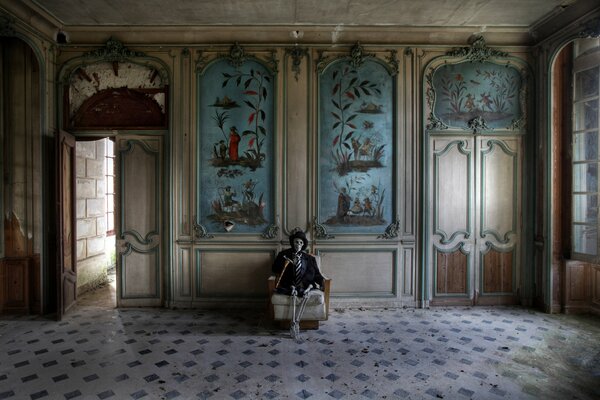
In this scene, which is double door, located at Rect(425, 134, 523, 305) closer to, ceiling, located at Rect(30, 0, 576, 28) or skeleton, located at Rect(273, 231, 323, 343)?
A: ceiling, located at Rect(30, 0, 576, 28)

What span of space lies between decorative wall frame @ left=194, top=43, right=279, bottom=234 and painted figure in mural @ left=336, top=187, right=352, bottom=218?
0.88m

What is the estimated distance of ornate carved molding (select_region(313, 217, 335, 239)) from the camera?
4.58 meters

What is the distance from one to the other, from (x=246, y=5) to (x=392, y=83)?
6.85ft

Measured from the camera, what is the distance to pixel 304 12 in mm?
4160

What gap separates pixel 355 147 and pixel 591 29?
115 inches

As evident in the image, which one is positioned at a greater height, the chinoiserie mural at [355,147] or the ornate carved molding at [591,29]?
the ornate carved molding at [591,29]

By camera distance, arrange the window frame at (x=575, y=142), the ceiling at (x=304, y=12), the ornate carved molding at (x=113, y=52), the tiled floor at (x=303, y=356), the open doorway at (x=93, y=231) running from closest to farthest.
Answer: the tiled floor at (x=303, y=356), the ceiling at (x=304, y=12), the window frame at (x=575, y=142), the ornate carved molding at (x=113, y=52), the open doorway at (x=93, y=231)

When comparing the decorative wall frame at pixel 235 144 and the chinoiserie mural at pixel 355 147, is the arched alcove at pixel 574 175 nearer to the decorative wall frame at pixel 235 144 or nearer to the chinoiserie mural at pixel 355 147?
the chinoiserie mural at pixel 355 147

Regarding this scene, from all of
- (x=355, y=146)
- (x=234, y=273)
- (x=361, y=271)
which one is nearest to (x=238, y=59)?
(x=355, y=146)

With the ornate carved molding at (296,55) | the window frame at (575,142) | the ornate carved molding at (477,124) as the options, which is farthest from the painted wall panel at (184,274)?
the window frame at (575,142)

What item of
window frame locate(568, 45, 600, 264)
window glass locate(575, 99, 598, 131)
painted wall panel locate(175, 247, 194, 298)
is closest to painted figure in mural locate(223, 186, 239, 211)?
painted wall panel locate(175, 247, 194, 298)

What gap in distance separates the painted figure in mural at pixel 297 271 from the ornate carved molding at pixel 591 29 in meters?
4.02

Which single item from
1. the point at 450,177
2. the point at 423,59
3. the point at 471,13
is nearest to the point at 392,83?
the point at 423,59

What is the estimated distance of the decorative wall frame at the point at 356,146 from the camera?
181 inches
